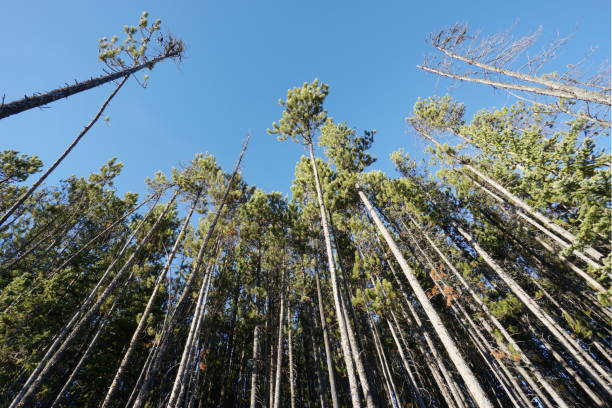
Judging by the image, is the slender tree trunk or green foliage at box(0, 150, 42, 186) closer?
the slender tree trunk

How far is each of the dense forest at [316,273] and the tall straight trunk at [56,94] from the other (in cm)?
94

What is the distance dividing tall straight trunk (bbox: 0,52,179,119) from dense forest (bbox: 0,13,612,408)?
94 cm

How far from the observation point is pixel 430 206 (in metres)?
15.8

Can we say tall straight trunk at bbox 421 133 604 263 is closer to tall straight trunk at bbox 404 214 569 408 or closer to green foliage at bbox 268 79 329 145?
tall straight trunk at bbox 404 214 569 408

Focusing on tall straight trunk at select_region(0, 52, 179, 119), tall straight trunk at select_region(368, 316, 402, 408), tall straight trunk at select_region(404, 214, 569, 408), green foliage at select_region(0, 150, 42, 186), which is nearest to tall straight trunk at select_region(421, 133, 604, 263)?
tall straight trunk at select_region(404, 214, 569, 408)

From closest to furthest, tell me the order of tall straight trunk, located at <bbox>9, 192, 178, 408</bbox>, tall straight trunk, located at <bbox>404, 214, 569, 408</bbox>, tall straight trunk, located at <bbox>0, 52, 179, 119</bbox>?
1. tall straight trunk, located at <bbox>0, 52, 179, 119</bbox>
2. tall straight trunk, located at <bbox>9, 192, 178, 408</bbox>
3. tall straight trunk, located at <bbox>404, 214, 569, 408</bbox>

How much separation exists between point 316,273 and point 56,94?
465 inches

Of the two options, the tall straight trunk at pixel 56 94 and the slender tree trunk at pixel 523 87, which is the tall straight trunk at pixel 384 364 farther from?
the tall straight trunk at pixel 56 94

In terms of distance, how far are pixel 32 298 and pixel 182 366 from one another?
806 cm

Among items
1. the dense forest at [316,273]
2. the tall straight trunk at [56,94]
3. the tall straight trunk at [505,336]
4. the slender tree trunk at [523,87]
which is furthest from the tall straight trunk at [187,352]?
the slender tree trunk at [523,87]

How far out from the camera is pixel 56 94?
5.18m

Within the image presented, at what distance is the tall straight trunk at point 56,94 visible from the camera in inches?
169

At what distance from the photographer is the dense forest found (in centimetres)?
1005

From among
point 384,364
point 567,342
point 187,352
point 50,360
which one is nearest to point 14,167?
point 50,360
